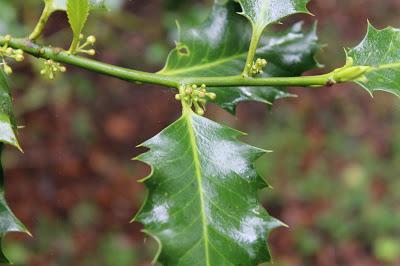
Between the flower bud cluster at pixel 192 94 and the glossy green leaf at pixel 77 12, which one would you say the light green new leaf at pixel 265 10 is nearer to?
the flower bud cluster at pixel 192 94

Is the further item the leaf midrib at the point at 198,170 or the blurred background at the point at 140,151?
the blurred background at the point at 140,151

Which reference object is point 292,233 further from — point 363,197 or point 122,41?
point 122,41

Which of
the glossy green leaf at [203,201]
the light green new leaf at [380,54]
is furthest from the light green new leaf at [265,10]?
the glossy green leaf at [203,201]

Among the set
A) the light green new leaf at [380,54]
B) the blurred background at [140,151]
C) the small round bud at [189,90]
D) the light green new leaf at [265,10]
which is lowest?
the blurred background at [140,151]

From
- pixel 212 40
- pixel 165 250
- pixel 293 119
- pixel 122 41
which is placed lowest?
pixel 293 119

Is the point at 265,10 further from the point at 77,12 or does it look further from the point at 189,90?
the point at 77,12

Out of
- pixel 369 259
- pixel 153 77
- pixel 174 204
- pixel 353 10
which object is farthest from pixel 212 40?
pixel 353 10

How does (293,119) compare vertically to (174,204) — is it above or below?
below

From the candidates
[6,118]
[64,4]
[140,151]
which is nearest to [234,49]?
[64,4]
